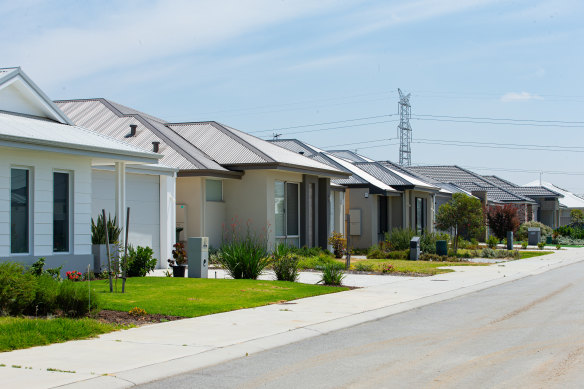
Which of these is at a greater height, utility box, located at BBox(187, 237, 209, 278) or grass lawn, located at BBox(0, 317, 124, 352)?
utility box, located at BBox(187, 237, 209, 278)

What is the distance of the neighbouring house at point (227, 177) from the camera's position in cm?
2561

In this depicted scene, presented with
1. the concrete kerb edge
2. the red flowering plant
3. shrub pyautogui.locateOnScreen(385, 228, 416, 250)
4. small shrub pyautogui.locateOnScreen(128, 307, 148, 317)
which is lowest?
the concrete kerb edge

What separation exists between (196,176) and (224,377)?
1763cm

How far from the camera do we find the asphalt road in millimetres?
7684

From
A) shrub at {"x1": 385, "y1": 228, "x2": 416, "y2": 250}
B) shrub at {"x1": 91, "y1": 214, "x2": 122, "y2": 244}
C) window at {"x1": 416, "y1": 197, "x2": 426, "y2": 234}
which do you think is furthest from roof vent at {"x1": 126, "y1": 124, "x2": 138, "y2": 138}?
window at {"x1": 416, "y1": 197, "x2": 426, "y2": 234}

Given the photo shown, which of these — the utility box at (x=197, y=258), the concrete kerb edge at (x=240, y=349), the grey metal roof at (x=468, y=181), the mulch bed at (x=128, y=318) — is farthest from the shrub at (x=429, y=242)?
the grey metal roof at (x=468, y=181)

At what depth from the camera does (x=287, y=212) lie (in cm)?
2892

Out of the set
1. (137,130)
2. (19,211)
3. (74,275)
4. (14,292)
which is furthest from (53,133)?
(137,130)

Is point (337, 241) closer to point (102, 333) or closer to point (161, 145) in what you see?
point (161, 145)

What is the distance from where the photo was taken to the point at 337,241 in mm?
30953

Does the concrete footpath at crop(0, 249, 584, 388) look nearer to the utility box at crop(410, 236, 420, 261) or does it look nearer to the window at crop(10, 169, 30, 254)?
the window at crop(10, 169, 30, 254)

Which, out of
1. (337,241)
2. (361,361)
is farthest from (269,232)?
(361,361)

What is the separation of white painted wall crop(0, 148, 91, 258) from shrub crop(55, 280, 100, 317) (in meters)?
4.50

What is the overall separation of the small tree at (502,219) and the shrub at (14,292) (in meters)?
37.4
